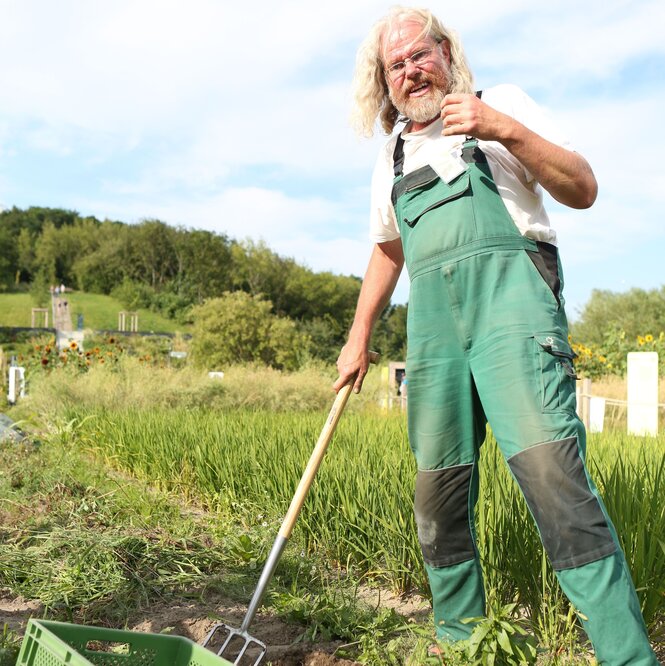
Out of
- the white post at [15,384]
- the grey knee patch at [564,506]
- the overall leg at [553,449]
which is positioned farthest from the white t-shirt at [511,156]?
the white post at [15,384]

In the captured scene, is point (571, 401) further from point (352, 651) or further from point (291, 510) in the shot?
point (352, 651)

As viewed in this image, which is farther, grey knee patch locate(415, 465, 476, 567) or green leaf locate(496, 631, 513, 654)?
grey knee patch locate(415, 465, 476, 567)

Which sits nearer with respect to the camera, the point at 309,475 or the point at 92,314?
the point at 309,475

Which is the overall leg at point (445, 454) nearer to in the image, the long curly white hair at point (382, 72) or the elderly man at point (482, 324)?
the elderly man at point (482, 324)

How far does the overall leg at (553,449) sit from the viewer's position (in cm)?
177

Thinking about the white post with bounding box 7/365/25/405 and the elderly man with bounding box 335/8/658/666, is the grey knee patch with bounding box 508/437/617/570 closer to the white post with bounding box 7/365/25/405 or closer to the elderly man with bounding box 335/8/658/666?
the elderly man with bounding box 335/8/658/666

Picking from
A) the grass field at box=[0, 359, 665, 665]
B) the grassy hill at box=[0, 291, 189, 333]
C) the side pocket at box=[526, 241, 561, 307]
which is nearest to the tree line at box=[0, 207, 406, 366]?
the grassy hill at box=[0, 291, 189, 333]

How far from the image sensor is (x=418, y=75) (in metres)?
2.29

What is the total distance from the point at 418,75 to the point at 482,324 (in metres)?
0.85

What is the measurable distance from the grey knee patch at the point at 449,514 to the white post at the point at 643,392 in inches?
224

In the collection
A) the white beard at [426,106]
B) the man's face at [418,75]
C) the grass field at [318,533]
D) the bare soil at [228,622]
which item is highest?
the man's face at [418,75]

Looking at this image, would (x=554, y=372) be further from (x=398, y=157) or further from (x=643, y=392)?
(x=643, y=392)

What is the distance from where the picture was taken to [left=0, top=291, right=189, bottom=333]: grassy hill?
42.2m

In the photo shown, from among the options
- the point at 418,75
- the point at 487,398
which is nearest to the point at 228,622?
the point at 487,398
